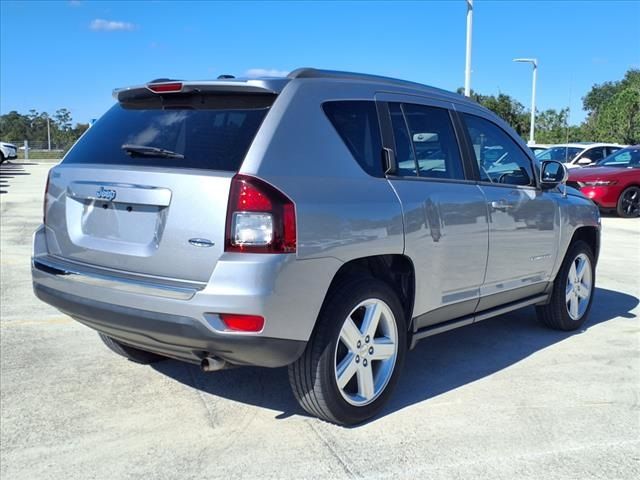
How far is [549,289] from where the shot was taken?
5445 mm

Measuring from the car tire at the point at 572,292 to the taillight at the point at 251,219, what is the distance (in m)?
3.33

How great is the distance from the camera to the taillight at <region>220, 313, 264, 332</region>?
3.04 metres

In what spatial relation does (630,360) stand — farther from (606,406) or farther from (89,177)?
(89,177)

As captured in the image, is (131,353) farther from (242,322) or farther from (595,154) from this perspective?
(595,154)

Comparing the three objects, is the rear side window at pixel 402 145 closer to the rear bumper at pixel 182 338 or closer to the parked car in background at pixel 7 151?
the rear bumper at pixel 182 338

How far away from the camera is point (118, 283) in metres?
3.29

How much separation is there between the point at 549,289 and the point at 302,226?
121 inches

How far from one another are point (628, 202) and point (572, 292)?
34.6 ft

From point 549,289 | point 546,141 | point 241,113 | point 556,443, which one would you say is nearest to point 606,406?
point 556,443

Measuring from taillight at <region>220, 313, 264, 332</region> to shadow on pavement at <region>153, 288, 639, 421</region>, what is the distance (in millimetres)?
953

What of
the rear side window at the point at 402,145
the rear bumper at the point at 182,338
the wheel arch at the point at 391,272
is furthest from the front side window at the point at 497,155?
the rear bumper at the point at 182,338

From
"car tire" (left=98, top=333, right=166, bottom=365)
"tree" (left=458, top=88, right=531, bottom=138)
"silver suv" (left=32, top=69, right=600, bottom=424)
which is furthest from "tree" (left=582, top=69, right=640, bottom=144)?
"car tire" (left=98, top=333, right=166, bottom=365)

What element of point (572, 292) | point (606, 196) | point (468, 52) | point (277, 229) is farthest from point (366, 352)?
point (468, 52)

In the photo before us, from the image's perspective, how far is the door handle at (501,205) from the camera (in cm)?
455
